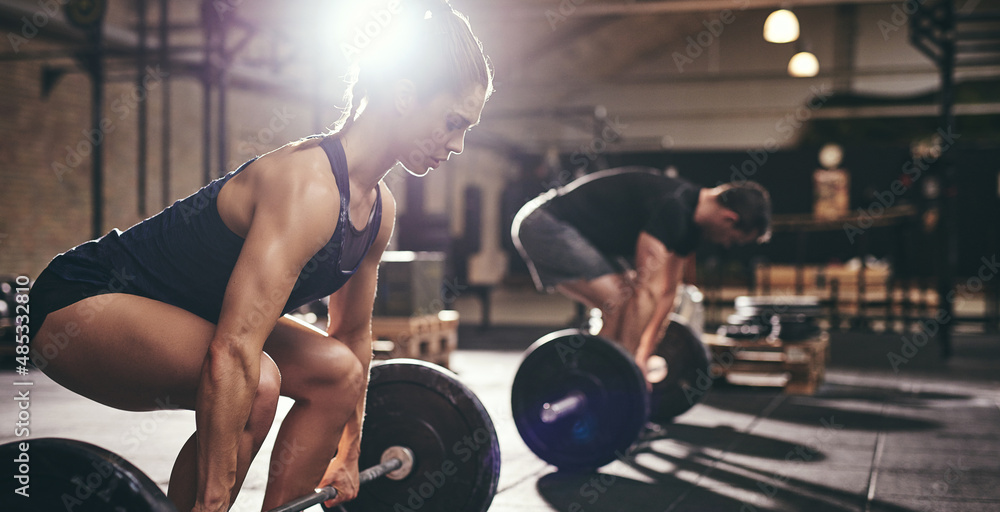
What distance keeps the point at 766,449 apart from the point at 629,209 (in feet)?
3.38

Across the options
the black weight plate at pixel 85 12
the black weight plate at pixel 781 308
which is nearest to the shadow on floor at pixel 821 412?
the black weight plate at pixel 781 308

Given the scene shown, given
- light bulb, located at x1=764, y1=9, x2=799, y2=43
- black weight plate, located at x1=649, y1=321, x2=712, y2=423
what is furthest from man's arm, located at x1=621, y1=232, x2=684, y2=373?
light bulb, located at x1=764, y1=9, x2=799, y2=43

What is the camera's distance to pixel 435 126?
1.41 meters

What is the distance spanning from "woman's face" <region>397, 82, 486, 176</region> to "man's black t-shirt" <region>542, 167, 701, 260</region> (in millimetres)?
1729

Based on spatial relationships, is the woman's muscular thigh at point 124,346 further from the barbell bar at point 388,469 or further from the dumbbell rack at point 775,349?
the dumbbell rack at point 775,349

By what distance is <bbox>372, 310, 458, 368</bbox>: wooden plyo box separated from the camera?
5.15 metres

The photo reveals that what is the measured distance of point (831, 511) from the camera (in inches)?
91.0

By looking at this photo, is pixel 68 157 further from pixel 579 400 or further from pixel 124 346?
pixel 124 346

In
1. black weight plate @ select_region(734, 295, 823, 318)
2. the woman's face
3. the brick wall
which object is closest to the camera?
the woman's face

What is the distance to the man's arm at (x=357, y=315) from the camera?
64.4 inches

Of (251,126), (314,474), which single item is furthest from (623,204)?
(251,126)

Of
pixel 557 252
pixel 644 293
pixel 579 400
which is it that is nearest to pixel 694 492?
pixel 579 400

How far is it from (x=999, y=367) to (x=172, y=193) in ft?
24.4

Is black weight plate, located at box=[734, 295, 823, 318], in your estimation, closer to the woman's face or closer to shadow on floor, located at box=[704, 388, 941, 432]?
shadow on floor, located at box=[704, 388, 941, 432]
